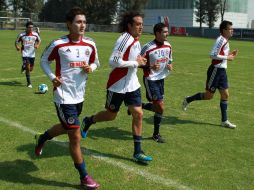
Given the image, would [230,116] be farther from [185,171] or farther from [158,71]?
[185,171]

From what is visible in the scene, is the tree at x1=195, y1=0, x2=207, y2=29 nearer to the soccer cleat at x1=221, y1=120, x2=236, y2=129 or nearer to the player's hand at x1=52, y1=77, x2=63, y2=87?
the soccer cleat at x1=221, y1=120, x2=236, y2=129

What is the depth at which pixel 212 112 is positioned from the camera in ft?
31.2

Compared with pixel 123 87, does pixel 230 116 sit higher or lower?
lower

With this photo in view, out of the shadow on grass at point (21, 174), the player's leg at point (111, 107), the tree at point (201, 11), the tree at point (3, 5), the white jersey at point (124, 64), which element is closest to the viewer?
the shadow on grass at point (21, 174)

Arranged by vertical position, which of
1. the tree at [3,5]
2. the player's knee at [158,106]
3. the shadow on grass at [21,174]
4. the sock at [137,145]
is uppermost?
the tree at [3,5]

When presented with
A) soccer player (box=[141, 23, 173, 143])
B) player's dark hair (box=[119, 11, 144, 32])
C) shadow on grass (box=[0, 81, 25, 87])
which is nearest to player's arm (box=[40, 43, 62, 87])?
player's dark hair (box=[119, 11, 144, 32])

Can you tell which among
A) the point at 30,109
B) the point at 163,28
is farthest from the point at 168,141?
the point at 30,109

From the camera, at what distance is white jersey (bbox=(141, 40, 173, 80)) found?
272 inches

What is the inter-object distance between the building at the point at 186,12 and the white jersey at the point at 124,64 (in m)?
87.0

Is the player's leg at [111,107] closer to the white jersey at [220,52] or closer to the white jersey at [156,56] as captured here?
the white jersey at [156,56]

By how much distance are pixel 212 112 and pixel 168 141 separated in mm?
2822

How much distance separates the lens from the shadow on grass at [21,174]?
5.08 metres

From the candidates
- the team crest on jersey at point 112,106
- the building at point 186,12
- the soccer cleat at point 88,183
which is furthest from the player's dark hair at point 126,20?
the building at point 186,12

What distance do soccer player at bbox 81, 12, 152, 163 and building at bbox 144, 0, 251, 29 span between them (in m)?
86.9
